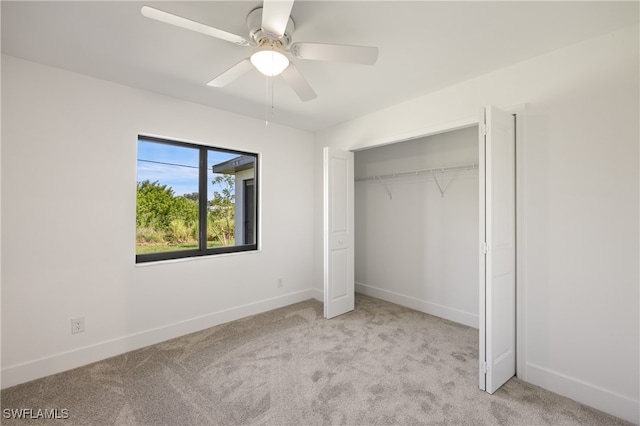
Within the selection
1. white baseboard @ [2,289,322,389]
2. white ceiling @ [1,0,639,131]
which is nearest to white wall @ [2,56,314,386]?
white baseboard @ [2,289,322,389]

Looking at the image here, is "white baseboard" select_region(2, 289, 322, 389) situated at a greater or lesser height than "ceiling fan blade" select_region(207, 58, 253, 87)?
lesser

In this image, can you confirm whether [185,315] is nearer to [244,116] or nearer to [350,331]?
[350,331]

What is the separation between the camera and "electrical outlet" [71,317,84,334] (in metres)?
2.44

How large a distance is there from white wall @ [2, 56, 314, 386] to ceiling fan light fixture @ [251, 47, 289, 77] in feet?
5.22

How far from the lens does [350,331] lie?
310 centimetres

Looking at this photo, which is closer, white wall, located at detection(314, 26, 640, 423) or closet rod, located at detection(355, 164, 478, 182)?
white wall, located at detection(314, 26, 640, 423)

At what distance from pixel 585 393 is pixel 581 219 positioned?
3.89 feet

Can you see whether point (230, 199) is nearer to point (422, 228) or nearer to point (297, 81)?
point (297, 81)

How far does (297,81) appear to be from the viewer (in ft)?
6.75

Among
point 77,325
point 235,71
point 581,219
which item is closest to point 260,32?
point 235,71

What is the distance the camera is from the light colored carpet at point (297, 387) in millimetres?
1851

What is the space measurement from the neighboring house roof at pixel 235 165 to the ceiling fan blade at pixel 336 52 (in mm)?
2107

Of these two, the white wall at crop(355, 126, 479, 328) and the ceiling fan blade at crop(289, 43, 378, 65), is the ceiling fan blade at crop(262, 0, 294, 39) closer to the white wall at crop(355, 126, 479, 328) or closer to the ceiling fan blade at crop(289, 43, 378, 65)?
the ceiling fan blade at crop(289, 43, 378, 65)

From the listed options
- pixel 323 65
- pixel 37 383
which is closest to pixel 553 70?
pixel 323 65
